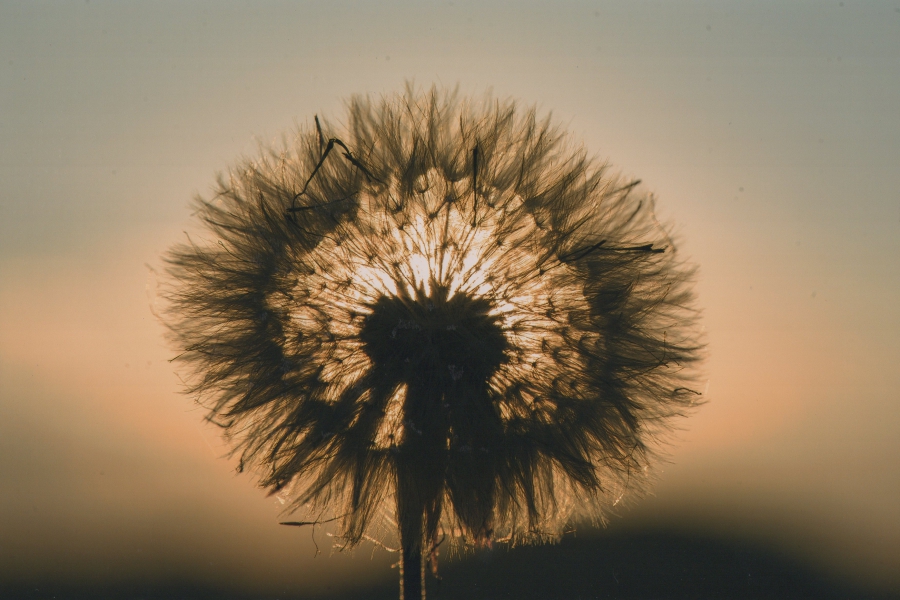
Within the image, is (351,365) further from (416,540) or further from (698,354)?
(698,354)

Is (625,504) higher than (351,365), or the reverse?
(351,365)

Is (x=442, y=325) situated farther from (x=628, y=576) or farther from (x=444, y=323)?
(x=628, y=576)

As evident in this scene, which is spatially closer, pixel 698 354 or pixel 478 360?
pixel 478 360

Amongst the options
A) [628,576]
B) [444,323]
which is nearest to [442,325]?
[444,323]

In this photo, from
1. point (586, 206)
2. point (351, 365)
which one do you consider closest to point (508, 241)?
point (586, 206)

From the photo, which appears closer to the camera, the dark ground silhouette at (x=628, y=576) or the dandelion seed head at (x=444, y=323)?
the dandelion seed head at (x=444, y=323)

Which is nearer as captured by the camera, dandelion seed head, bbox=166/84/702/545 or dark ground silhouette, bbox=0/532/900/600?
dandelion seed head, bbox=166/84/702/545

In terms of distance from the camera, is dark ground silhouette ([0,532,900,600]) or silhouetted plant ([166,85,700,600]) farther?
dark ground silhouette ([0,532,900,600])

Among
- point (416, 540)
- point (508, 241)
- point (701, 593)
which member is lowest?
point (701, 593)
